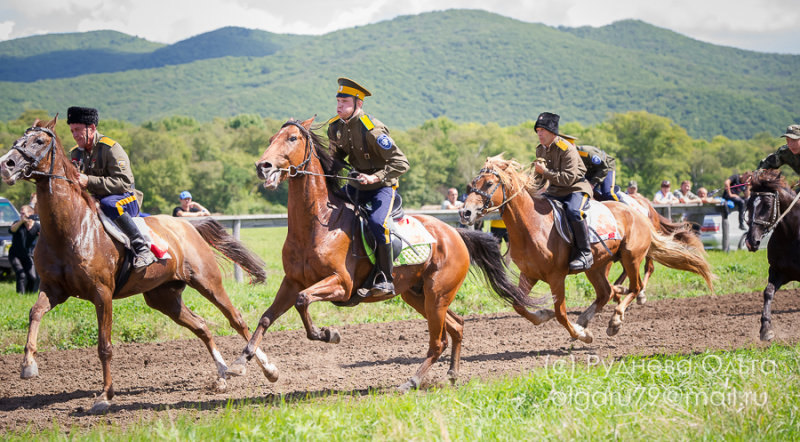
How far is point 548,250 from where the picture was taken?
8.97 metres

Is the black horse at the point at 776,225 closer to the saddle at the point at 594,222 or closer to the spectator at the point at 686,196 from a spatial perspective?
the saddle at the point at 594,222

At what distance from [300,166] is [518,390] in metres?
2.71

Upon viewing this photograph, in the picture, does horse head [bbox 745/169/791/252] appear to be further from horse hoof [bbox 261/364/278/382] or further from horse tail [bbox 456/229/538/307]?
horse hoof [bbox 261/364/278/382]

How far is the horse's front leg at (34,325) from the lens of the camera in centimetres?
625

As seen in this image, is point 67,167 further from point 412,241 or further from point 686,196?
point 686,196

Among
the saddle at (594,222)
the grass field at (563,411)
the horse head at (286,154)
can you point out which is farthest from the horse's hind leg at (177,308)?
the saddle at (594,222)

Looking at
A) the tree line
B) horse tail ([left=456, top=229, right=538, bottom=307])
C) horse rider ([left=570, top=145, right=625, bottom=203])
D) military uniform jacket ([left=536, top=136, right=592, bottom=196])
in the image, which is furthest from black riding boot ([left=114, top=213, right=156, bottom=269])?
the tree line

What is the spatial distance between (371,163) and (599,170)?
501 cm

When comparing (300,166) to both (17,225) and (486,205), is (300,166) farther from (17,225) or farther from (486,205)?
(17,225)

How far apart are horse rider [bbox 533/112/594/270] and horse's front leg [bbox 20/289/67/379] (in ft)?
18.4

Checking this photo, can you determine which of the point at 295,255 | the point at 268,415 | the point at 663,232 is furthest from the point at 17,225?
the point at 663,232

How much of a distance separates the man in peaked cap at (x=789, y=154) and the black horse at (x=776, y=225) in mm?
187

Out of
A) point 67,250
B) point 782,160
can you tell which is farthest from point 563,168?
point 67,250

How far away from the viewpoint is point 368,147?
6965 millimetres
